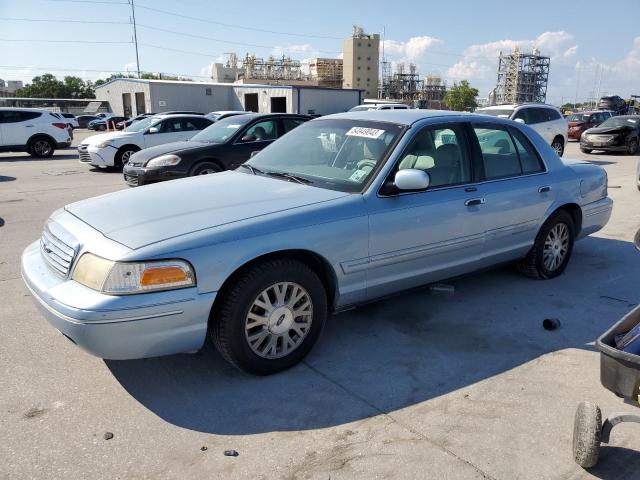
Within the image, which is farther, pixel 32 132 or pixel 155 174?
pixel 32 132

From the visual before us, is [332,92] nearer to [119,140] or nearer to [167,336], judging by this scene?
[119,140]

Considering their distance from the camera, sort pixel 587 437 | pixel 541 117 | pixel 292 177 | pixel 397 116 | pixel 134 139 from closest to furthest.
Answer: pixel 587 437
pixel 292 177
pixel 397 116
pixel 134 139
pixel 541 117

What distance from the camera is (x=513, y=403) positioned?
10.6ft

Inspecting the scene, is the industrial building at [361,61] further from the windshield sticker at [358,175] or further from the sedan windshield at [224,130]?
the windshield sticker at [358,175]

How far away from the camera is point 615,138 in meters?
18.7

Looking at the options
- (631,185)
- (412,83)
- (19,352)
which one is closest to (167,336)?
(19,352)

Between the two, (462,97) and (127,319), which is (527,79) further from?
(127,319)

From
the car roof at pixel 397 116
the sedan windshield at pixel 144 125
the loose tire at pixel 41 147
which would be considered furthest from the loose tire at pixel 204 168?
the loose tire at pixel 41 147

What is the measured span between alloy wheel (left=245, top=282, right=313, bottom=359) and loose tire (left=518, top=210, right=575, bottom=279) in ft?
8.98

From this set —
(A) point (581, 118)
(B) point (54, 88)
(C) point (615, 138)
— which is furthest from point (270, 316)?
(B) point (54, 88)

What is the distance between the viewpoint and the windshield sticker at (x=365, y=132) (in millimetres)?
4223

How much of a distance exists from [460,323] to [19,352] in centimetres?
331

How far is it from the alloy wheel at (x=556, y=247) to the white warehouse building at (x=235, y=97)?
3544cm

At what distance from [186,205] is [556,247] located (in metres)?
3.78
